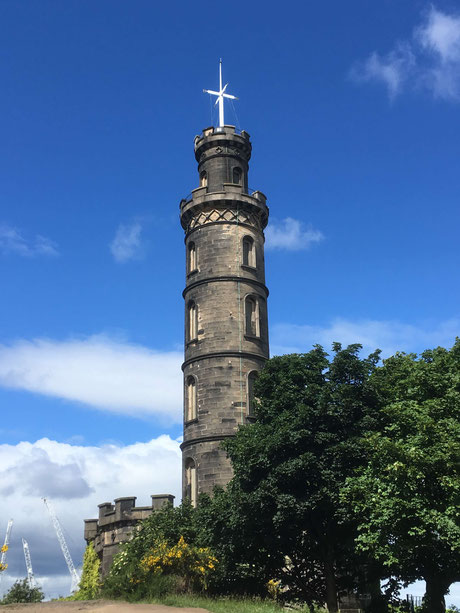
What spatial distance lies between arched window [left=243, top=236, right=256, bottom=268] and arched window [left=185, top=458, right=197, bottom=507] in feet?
37.5

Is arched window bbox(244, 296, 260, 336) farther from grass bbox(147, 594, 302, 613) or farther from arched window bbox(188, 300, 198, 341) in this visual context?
grass bbox(147, 594, 302, 613)

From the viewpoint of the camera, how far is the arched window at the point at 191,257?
127 feet

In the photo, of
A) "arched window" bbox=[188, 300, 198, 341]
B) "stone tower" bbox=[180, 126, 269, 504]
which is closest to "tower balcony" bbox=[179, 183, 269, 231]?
"stone tower" bbox=[180, 126, 269, 504]

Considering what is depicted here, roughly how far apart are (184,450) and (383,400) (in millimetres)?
12985

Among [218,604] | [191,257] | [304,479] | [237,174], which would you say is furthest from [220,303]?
[218,604]

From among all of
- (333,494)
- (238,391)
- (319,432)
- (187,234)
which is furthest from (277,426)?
(187,234)

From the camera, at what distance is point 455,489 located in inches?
840

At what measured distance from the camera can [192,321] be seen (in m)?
37.7

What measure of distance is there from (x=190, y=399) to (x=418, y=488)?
1608 cm

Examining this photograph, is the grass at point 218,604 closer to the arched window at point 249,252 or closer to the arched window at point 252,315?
the arched window at point 252,315

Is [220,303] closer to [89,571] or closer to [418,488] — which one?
[89,571]

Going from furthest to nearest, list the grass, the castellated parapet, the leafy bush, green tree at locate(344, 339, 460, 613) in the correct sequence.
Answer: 1. the castellated parapet
2. the leafy bush
3. green tree at locate(344, 339, 460, 613)
4. the grass

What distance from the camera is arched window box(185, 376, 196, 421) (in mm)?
35844

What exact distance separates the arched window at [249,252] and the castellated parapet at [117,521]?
44.9ft
